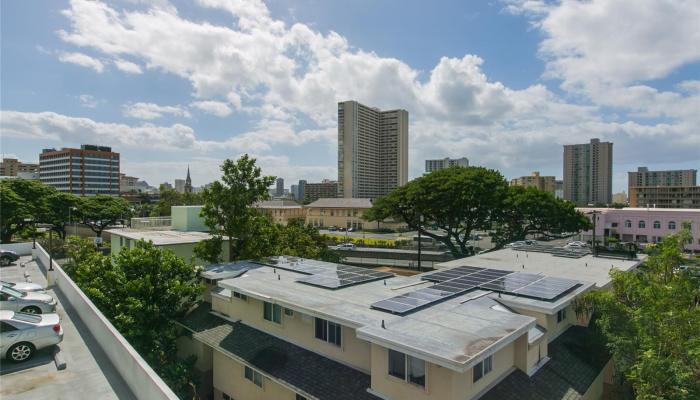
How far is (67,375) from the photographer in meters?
11.7

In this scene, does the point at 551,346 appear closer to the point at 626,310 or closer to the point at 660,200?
the point at 626,310

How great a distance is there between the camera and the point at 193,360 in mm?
19984

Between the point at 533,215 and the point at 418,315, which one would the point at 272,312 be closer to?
the point at 418,315

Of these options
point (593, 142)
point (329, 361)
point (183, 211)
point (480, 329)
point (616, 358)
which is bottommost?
point (329, 361)

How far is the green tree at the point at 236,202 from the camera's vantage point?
1110 inches

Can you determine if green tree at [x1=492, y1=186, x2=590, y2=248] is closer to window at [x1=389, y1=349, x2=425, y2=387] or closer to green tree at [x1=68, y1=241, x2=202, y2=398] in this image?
window at [x1=389, y1=349, x2=425, y2=387]

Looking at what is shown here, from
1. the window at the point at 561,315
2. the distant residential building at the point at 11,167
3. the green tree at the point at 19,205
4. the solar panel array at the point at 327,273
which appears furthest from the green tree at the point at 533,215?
the distant residential building at the point at 11,167

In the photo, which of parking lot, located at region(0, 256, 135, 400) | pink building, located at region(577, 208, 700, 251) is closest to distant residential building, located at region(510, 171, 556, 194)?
pink building, located at region(577, 208, 700, 251)

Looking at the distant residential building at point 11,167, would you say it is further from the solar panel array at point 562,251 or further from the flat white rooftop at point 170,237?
the solar panel array at point 562,251

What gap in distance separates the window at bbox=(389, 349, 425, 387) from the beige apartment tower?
146 meters

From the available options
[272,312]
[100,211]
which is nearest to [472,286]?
[272,312]

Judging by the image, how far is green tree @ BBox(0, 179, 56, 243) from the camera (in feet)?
166

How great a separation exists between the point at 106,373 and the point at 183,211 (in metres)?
26.8

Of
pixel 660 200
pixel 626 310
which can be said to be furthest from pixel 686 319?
pixel 660 200
